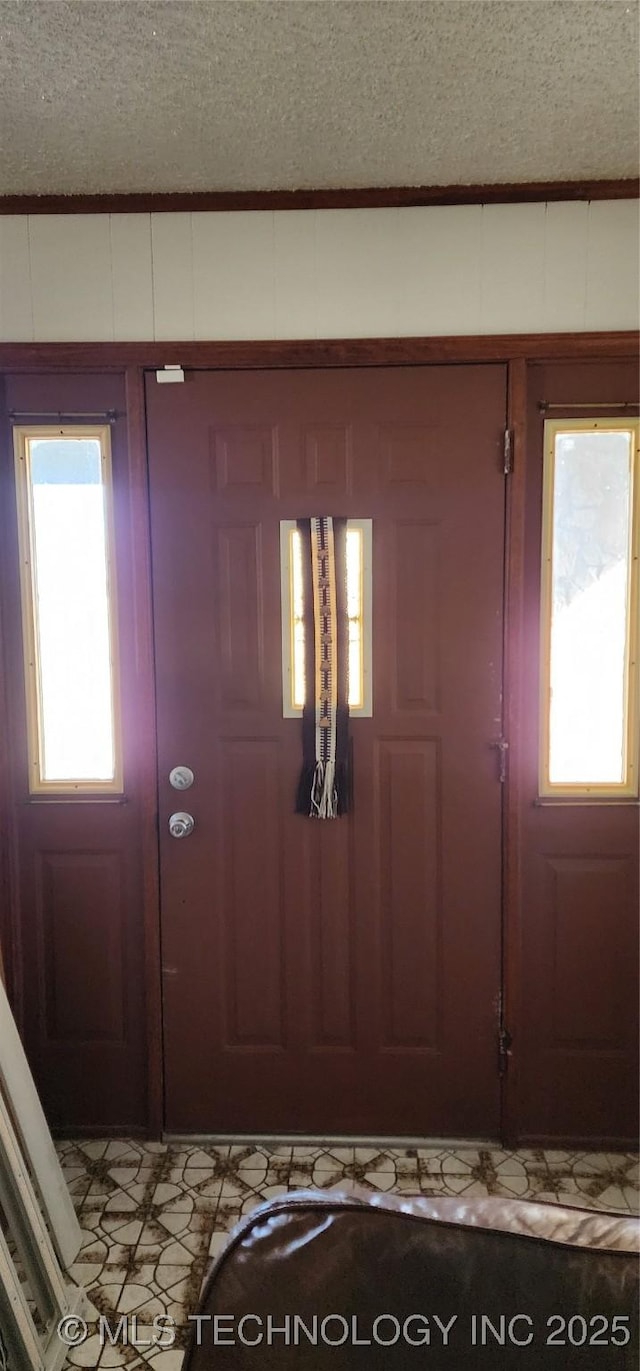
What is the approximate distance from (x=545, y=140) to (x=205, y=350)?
2.85ft

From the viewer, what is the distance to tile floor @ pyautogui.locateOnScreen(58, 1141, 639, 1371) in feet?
5.58

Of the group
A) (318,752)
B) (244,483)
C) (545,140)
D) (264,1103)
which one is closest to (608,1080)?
(264,1103)

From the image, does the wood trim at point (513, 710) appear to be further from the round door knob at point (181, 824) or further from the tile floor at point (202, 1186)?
the round door knob at point (181, 824)

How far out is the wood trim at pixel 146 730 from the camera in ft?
6.47

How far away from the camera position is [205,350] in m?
1.93

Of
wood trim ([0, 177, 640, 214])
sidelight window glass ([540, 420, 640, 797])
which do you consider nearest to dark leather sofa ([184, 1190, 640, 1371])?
sidelight window glass ([540, 420, 640, 797])

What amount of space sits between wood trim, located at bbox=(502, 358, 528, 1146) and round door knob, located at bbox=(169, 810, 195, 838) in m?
0.81

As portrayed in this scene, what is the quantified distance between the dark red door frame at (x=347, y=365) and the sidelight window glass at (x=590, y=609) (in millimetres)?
92

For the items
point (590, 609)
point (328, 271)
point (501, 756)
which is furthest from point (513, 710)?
point (328, 271)

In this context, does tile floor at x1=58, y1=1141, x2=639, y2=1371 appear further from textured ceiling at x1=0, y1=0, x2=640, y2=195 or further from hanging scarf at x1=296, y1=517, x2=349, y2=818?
textured ceiling at x1=0, y1=0, x2=640, y2=195

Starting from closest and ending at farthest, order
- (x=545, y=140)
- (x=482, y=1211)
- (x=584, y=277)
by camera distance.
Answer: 1. (x=482, y=1211)
2. (x=545, y=140)
3. (x=584, y=277)

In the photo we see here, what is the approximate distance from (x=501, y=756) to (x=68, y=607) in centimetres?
118

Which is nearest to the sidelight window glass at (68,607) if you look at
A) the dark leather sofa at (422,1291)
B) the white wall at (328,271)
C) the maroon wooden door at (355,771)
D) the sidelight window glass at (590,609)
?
the maroon wooden door at (355,771)

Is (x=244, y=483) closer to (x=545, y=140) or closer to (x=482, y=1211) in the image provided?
(x=545, y=140)
